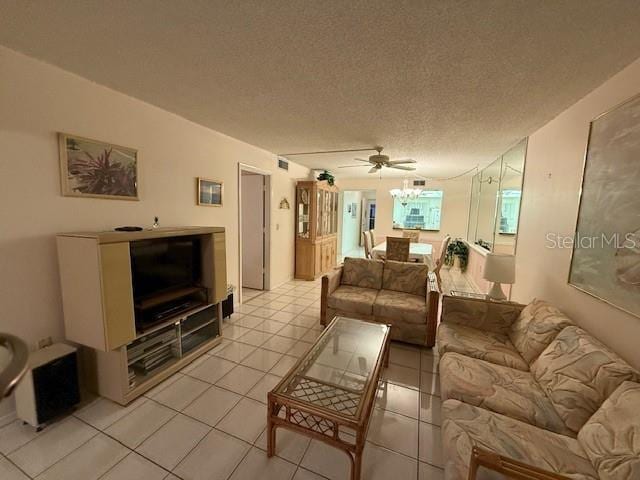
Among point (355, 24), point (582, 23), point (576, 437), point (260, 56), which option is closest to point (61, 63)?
point (260, 56)

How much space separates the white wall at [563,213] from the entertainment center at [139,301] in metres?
3.08

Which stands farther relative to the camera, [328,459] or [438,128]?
[438,128]

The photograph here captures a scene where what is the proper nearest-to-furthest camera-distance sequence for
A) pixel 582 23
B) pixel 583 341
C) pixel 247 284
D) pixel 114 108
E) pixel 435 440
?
pixel 582 23, pixel 583 341, pixel 435 440, pixel 114 108, pixel 247 284

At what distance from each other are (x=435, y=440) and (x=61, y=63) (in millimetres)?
3519

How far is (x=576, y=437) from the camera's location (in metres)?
1.33

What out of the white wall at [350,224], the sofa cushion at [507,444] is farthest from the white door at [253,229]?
the sofa cushion at [507,444]

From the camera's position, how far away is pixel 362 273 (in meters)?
3.59

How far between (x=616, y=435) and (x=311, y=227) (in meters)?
4.56

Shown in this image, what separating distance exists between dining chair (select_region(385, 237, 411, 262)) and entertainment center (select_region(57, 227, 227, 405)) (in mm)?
Answer: 2695

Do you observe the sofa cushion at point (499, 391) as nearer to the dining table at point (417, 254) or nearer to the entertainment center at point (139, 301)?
the entertainment center at point (139, 301)

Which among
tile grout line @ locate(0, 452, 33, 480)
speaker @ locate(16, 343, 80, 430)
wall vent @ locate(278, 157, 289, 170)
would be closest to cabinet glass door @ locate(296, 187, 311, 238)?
wall vent @ locate(278, 157, 289, 170)

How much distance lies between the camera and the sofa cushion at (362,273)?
3.54 metres

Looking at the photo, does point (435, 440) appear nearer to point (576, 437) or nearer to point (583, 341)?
point (576, 437)

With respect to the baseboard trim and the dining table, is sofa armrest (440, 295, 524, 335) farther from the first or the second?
the baseboard trim
